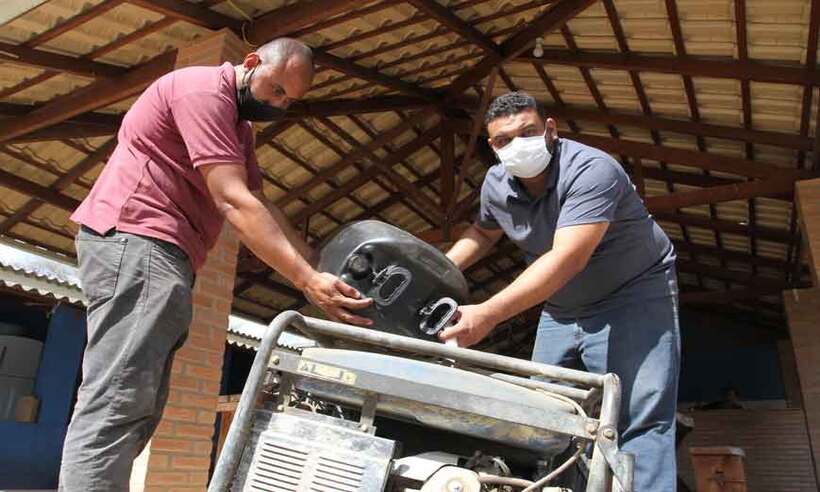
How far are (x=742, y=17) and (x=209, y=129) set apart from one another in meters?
5.87

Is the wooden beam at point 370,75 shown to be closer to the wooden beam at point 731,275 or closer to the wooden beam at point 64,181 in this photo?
the wooden beam at point 64,181

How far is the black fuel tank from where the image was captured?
1.88 m

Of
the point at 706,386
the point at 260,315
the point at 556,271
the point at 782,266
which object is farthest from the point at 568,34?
the point at 706,386

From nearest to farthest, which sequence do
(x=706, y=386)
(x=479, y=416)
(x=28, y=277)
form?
(x=479, y=416) < (x=28, y=277) < (x=706, y=386)

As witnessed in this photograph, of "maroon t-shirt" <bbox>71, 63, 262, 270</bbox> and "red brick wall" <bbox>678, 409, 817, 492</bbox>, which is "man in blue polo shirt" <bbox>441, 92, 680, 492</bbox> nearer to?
"maroon t-shirt" <bbox>71, 63, 262, 270</bbox>

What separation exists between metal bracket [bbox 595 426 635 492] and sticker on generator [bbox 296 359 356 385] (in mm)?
535

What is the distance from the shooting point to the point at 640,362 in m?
2.11

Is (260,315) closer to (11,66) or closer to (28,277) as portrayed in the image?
(28,277)

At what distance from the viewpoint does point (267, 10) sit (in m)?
5.74

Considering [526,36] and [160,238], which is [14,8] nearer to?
[160,238]

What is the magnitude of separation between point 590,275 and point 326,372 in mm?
1128

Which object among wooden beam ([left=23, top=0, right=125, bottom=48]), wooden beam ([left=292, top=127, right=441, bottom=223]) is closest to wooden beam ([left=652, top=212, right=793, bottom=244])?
wooden beam ([left=292, top=127, right=441, bottom=223])

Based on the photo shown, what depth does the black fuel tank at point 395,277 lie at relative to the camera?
1.88 meters

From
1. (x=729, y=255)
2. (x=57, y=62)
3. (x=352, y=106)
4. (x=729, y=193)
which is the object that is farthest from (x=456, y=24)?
(x=729, y=255)
